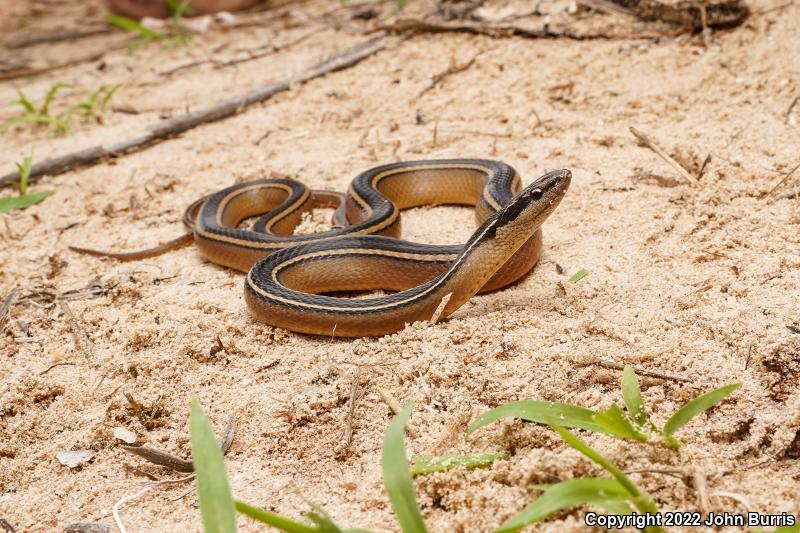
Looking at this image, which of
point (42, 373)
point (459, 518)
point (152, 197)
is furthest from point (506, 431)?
point (152, 197)

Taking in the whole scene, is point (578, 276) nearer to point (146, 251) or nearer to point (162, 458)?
point (162, 458)

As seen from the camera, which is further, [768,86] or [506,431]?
[768,86]

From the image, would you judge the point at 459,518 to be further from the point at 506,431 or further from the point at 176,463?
the point at 176,463

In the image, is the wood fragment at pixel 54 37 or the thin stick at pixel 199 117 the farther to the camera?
the wood fragment at pixel 54 37

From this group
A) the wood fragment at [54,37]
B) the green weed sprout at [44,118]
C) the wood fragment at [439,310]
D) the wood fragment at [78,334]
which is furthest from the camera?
the wood fragment at [54,37]

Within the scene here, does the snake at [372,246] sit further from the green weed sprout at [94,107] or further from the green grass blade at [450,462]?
the green weed sprout at [94,107]

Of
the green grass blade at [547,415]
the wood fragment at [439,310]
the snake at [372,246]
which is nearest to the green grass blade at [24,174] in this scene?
the snake at [372,246]

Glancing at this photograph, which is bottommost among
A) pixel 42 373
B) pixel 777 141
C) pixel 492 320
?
pixel 42 373
